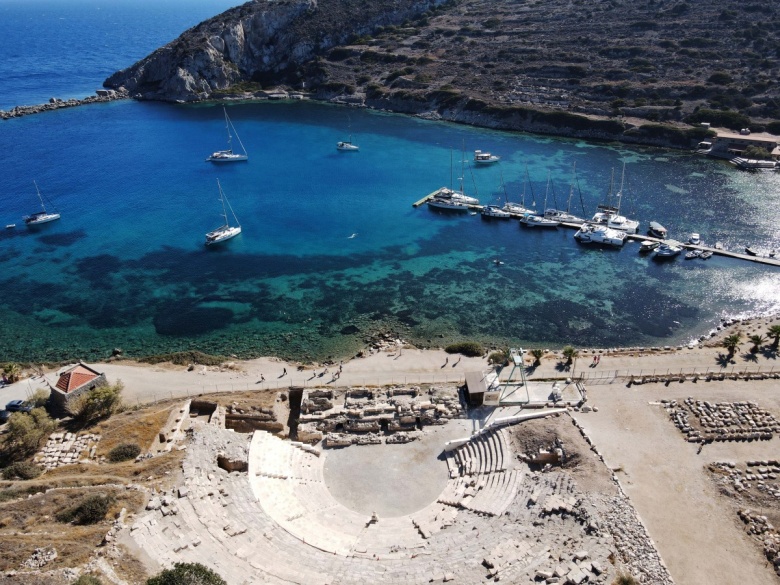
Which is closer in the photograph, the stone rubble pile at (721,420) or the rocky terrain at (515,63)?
the stone rubble pile at (721,420)

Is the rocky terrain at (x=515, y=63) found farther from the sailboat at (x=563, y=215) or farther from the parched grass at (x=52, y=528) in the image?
the parched grass at (x=52, y=528)

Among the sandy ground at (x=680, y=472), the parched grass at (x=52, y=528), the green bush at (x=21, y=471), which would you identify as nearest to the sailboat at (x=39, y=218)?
the green bush at (x=21, y=471)

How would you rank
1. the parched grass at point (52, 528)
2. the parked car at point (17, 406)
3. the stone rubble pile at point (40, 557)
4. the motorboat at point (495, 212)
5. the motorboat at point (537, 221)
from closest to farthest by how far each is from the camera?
the stone rubble pile at point (40, 557), the parched grass at point (52, 528), the parked car at point (17, 406), the motorboat at point (537, 221), the motorboat at point (495, 212)

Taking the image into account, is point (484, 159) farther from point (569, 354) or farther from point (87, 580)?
point (87, 580)

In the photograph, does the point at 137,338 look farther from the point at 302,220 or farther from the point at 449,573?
the point at 449,573

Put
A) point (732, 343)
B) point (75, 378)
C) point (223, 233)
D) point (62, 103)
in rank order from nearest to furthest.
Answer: point (75, 378), point (732, 343), point (223, 233), point (62, 103)

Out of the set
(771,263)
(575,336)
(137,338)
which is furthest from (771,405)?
(137,338)

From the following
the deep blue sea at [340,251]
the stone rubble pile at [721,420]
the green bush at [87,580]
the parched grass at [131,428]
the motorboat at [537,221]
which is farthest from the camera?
the motorboat at [537,221]

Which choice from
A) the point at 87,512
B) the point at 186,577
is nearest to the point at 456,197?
the point at 87,512
